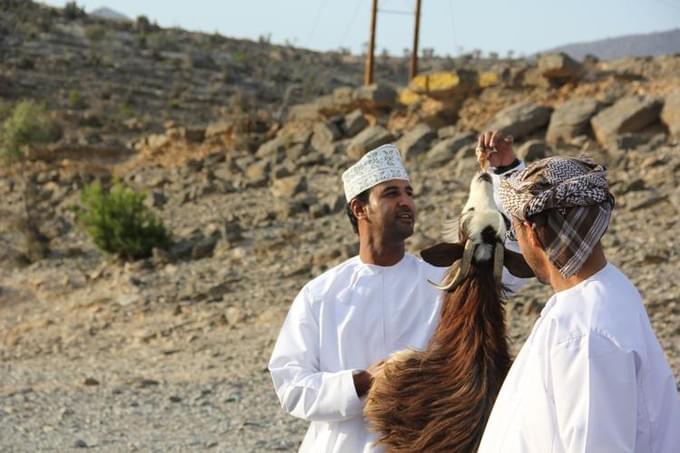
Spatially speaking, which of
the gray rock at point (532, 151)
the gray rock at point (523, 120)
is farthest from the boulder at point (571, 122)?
the gray rock at point (532, 151)

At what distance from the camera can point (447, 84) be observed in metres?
18.8

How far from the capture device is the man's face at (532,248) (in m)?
2.34

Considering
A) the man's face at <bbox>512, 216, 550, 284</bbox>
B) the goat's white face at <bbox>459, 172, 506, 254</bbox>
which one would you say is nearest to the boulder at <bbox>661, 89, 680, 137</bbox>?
the goat's white face at <bbox>459, 172, 506, 254</bbox>

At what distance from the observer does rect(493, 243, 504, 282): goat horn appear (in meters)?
3.02

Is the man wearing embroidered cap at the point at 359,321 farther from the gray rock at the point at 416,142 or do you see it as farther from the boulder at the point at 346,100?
the boulder at the point at 346,100

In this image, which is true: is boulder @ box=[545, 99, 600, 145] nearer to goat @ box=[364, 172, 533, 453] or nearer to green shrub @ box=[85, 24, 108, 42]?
goat @ box=[364, 172, 533, 453]

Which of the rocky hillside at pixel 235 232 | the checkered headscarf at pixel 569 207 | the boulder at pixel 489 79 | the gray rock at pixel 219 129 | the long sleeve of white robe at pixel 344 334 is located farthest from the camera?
the gray rock at pixel 219 129

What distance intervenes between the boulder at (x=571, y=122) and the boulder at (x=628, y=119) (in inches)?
10.4

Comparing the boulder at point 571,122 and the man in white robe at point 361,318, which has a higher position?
the boulder at point 571,122

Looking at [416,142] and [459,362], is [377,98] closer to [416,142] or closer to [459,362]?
[416,142]

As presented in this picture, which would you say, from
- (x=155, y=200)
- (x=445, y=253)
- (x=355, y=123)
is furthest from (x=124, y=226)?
(x=445, y=253)

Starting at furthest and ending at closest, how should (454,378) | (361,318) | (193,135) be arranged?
(193,135) < (361,318) < (454,378)

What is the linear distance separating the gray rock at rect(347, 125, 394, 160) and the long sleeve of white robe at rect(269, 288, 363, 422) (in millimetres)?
13869

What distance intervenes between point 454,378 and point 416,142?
46.8ft
